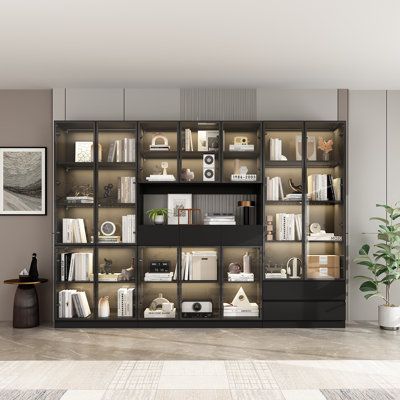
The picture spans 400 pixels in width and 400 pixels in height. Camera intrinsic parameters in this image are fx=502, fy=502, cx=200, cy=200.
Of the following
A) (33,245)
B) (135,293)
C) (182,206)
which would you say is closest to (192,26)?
(182,206)

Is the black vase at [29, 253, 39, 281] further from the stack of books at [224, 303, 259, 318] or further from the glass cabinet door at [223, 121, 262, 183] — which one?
the glass cabinet door at [223, 121, 262, 183]

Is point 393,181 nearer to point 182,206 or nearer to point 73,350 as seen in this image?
point 182,206

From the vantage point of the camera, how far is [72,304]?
18.8ft

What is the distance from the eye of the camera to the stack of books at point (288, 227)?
228 inches

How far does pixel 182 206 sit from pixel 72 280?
152cm

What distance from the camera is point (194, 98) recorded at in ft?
20.0

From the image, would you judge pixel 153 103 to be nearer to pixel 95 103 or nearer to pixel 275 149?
pixel 95 103

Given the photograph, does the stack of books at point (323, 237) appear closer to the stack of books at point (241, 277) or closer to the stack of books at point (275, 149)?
the stack of books at point (241, 277)

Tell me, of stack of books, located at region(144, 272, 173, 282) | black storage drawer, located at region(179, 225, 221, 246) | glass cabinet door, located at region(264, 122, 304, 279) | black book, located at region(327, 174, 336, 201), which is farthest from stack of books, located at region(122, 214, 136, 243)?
black book, located at region(327, 174, 336, 201)

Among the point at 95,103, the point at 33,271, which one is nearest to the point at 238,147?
the point at 95,103

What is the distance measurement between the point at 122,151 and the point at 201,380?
2876 millimetres

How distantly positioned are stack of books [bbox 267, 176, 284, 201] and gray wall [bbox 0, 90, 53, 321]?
265cm

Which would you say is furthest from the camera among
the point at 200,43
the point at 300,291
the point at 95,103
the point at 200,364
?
the point at 95,103

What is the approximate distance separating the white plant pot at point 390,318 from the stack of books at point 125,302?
284cm
